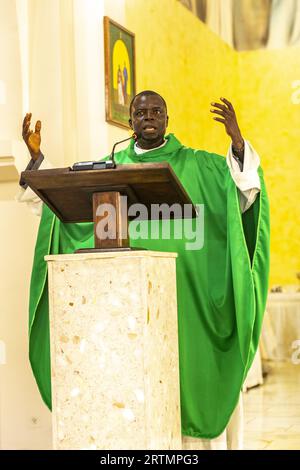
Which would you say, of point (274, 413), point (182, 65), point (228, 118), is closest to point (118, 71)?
point (228, 118)

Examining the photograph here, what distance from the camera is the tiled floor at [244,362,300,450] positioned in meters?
4.95

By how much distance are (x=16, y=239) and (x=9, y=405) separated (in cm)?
93

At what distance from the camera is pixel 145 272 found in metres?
2.91

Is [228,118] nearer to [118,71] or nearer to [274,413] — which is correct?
[118,71]

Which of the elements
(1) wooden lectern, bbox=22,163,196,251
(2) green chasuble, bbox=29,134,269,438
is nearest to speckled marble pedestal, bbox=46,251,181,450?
(1) wooden lectern, bbox=22,163,196,251

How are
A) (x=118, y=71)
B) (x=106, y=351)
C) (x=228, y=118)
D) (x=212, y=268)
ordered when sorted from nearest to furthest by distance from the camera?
(x=106, y=351) < (x=228, y=118) < (x=212, y=268) < (x=118, y=71)

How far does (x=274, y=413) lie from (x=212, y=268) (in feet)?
8.54

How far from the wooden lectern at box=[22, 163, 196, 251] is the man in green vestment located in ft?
1.55

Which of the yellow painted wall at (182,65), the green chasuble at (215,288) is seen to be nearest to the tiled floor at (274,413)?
the green chasuble at (215,288)

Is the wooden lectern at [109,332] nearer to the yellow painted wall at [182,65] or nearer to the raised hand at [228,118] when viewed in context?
the raised hand at [228,118]

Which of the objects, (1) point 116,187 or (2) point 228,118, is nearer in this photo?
(1) point 116,187

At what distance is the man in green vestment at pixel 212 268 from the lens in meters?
3.51

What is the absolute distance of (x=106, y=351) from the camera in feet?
9.56

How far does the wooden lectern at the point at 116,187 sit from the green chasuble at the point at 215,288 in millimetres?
520
